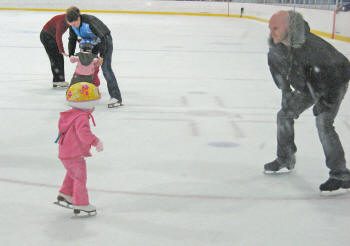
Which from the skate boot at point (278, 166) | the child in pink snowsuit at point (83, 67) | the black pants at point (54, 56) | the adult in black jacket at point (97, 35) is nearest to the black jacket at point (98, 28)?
the adult in black jacket at point (97, 35)

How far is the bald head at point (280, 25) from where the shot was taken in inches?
139

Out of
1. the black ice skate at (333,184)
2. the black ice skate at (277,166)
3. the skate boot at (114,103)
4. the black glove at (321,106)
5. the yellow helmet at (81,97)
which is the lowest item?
the skate boot at (114,103)

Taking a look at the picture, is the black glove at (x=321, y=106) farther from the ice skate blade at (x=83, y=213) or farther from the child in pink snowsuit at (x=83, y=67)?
the child in pink snowsuit at (x=83, y=67)

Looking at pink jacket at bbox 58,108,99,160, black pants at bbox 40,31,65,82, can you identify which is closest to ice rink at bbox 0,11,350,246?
black pants at bbox 40,31,65,82

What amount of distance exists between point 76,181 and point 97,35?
3.40 metres

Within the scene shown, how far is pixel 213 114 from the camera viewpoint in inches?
252

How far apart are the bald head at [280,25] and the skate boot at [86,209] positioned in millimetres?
1397

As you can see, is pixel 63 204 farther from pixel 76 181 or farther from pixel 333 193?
pixel 333 193

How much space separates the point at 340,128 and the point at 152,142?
185cm

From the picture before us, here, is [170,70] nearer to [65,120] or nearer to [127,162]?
[127,162]

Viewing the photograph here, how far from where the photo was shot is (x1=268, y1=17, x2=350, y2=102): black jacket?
356 cm

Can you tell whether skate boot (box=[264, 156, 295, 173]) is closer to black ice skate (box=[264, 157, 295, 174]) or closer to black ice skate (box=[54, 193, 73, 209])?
black ice skate (box=[264, 157, 295, 174])

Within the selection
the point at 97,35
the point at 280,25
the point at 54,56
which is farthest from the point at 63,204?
the point at 54,56

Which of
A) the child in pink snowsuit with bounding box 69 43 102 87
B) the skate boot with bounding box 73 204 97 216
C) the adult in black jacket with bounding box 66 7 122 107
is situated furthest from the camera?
the adult in black jacket with bounding box 66 7 122 107
